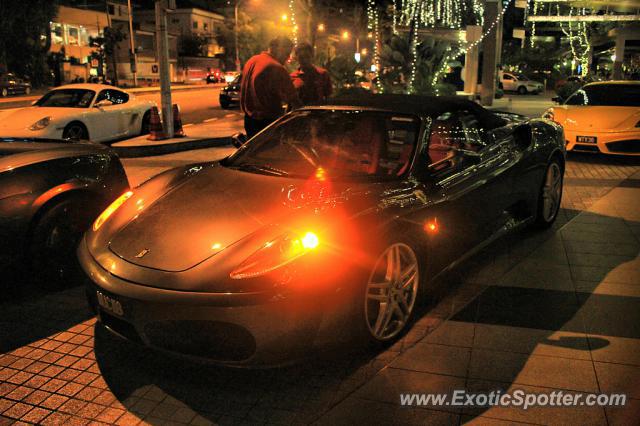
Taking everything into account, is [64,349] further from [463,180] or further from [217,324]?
[463,180]

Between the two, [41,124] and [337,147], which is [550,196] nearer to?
[337,147]

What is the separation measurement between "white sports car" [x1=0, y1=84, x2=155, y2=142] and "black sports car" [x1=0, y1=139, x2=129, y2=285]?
235 inches

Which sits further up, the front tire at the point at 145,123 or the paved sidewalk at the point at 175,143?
the front tire at the point at 145,123

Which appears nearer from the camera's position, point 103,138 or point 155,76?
point 103,138

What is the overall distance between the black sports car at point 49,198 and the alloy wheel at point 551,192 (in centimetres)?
398

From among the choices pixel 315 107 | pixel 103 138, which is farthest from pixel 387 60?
pixel 315 107

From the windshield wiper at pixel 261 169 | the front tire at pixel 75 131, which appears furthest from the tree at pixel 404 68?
the windshield wiper at pixel 261 169

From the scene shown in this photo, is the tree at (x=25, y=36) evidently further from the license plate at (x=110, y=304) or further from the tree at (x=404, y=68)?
the license plate at (x=110, y=304)

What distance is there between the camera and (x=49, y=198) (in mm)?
4332

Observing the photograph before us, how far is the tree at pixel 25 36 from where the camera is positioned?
40.1m

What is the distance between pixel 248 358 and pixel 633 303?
2.90 metres

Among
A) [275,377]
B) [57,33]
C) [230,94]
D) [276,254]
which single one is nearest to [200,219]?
[276,254]

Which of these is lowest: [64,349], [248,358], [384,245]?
[64,349]

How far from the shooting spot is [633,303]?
412 centimetres
